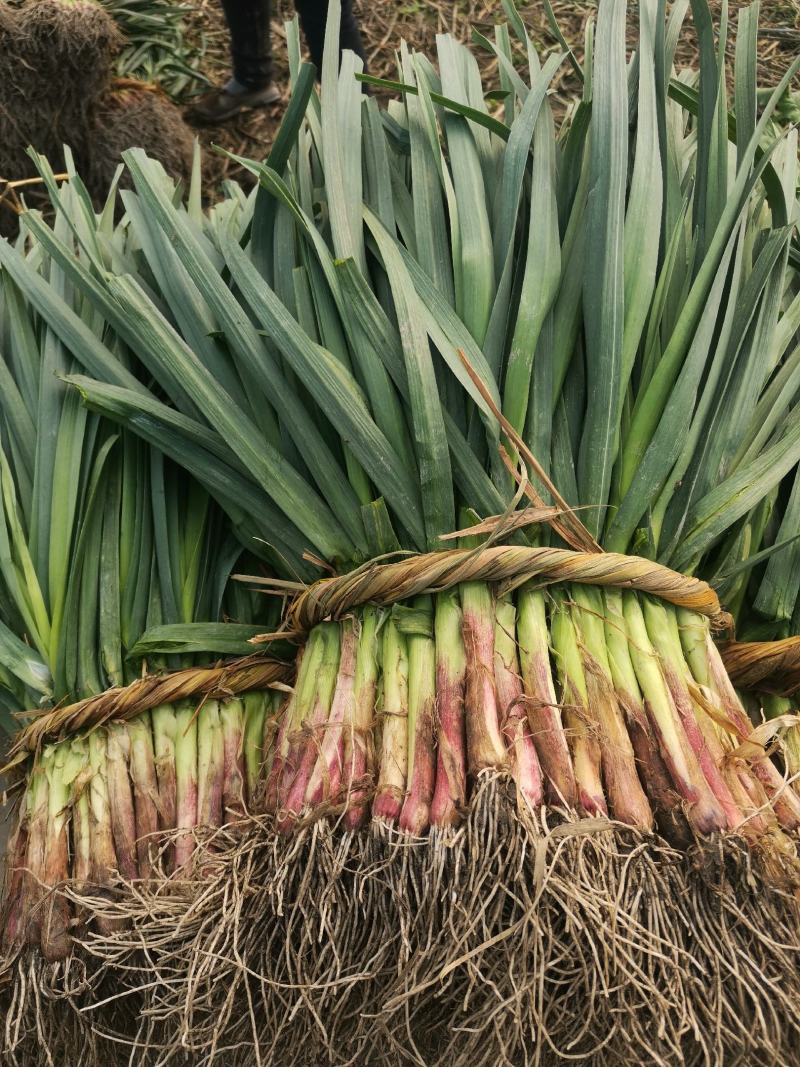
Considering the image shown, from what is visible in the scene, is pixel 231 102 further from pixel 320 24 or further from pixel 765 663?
pixel 765 663

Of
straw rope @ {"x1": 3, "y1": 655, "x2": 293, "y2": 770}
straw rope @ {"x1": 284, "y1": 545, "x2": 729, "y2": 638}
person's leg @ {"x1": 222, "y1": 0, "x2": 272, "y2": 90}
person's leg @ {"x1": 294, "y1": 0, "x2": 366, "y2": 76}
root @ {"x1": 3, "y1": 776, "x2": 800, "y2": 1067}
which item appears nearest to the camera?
root @ {"x1": 3, "y1": 776, "x2": 800, "y2": 1067}

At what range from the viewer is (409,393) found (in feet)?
3.04

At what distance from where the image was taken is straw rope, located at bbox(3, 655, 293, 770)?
3.25ft

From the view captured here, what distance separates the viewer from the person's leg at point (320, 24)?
192 centimetres

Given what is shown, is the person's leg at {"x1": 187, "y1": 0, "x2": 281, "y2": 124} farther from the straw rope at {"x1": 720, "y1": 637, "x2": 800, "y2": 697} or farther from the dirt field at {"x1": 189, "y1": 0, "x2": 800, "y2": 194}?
the straw rope at {"x1": 720, "y1": 637, "x2": 800, "y2": 697}

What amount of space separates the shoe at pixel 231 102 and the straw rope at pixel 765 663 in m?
1.73

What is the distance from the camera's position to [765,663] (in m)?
1.01

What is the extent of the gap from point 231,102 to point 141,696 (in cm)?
164

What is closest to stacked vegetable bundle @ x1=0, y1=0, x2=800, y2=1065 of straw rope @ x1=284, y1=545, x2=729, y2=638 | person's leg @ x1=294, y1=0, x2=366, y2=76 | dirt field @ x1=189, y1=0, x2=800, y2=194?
straw rope @ x1=284, y1=545, x2=729, y2=638

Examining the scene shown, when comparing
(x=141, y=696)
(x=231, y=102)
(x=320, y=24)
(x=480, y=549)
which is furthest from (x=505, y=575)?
(x=231, y=102)

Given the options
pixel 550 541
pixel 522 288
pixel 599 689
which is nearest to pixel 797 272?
pixel 522 288

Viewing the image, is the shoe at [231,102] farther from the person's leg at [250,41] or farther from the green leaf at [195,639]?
the green leaf at [195,639]

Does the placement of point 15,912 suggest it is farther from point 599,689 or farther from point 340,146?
point 340,146

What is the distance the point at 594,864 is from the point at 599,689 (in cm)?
16
